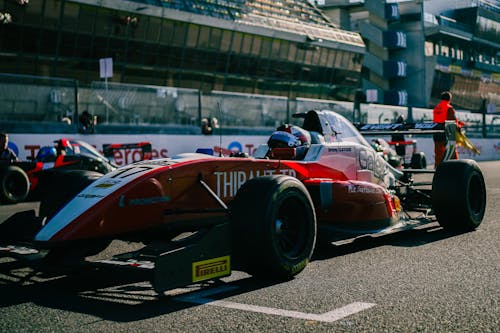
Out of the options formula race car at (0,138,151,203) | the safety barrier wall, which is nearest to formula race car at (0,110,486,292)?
formula race car at (0,138,151,203)

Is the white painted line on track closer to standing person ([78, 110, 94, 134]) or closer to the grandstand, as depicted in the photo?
standing person ([78, 110, 94, 134])

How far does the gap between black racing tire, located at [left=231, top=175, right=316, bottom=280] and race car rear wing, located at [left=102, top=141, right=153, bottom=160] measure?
10.6m

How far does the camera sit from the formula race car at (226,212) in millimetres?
4961

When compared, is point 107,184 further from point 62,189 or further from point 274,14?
point 274,14

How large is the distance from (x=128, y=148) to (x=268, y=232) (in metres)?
11.1

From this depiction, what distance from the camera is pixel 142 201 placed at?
5.37 metres

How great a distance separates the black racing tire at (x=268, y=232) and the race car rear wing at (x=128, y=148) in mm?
10557

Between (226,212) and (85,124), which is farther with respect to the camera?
(85,124)

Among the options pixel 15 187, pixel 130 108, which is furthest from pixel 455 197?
pixel 130 108

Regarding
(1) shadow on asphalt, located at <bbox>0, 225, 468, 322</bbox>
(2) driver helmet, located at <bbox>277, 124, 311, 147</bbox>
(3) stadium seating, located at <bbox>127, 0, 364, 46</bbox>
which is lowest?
(1) shadow on asphalt, located at <bbox>0, 225, 468, 322</bbox>

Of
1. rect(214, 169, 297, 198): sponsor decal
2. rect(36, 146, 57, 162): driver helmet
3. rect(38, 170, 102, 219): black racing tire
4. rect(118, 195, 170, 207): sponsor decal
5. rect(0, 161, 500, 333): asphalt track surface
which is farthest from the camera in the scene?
rect(36, 146, 57, 162): driver helmet

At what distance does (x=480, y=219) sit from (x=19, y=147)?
1090cm

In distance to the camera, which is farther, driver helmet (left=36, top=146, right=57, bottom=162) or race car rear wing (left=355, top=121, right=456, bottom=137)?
driver helmet (left=36, top=146, right=57, bottom=162)

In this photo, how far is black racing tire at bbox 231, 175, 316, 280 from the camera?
4.99 m
